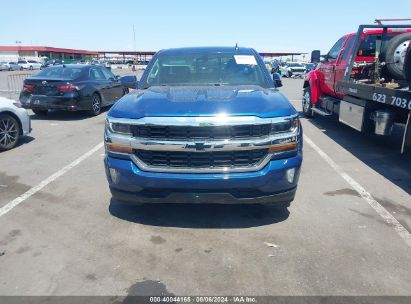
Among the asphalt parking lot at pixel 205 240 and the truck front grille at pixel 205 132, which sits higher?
the truck front grille at pixel 205 132

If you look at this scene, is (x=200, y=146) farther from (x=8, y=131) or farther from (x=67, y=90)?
(x=67, y=90)

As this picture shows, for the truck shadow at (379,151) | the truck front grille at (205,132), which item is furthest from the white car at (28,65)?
the truck front grille at (205,132)

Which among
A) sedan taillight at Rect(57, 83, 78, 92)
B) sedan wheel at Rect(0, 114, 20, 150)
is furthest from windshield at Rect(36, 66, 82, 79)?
sedan wheel at Rect(0, 114, 20, 150)

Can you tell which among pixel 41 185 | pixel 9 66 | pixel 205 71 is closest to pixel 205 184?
pixel 205 71

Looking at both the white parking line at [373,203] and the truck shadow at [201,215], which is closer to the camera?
the white parking line at [373,203]

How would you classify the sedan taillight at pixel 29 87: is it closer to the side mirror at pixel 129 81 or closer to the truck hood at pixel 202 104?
the side mirror at pixel 129 81

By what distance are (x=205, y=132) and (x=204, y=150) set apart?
170 mm

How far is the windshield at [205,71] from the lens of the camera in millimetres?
4980

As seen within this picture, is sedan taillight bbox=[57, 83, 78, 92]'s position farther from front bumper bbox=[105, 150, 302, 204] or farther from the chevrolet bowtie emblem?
the chevrolet bowtie emblem

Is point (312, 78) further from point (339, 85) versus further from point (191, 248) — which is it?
point (191, 248)

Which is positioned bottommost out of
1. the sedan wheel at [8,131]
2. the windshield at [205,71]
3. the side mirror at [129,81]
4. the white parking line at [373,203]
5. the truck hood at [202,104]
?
the white parking line at [373,203]

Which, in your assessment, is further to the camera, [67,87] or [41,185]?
[67,87]

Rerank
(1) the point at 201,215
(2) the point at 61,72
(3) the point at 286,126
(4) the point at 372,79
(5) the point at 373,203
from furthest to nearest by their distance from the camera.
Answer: (2) the point at 61,72 < (4) the point at 372,79 < (5) the point at 373,203 < (1) the point at 201,215 < (3) the point at 286,126

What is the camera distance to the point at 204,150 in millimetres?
3439
